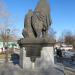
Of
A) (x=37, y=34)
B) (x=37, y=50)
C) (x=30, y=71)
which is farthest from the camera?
(x=37, y=34)

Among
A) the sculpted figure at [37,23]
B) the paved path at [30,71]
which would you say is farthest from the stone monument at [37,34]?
the paved path at [30,71]

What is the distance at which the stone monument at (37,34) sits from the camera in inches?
500

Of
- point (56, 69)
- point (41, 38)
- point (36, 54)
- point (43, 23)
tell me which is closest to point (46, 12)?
point (43, 23)

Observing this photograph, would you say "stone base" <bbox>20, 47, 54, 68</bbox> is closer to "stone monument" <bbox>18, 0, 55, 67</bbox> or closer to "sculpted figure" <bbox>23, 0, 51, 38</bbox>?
"stone monument" <bbox>18, 0, 55, 67</bbox>

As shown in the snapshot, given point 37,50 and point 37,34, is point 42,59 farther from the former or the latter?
point 37,34

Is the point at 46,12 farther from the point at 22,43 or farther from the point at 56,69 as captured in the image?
the point at 56,69

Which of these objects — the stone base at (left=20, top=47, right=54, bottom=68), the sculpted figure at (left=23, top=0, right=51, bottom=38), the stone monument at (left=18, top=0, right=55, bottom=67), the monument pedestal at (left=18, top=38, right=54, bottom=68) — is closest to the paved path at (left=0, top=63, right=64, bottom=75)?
the stone base at (left=20, top=47, right=54, bottom=68)

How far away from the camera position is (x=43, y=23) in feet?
43.2

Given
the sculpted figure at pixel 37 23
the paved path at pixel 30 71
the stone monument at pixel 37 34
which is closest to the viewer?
the paved path at pixel 30 71

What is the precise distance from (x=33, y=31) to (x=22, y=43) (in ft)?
3.03

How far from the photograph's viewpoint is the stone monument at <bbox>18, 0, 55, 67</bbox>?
12.7m

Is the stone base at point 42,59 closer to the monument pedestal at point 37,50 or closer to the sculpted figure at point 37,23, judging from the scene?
the monument pedestal at point 37,50

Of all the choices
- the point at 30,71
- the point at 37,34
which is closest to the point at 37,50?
the point at 37,34

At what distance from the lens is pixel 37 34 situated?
13070 millimetres
